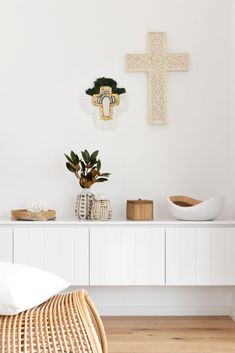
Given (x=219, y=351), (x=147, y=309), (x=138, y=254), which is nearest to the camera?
(x=219, y=351)

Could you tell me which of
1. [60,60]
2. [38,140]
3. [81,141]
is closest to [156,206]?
[81,141]

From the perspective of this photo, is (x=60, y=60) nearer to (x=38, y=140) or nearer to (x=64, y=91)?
(x=64, y=91)

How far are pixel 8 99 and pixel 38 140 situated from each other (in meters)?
0.35

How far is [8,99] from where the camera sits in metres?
3.58

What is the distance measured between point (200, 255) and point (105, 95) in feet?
4.13

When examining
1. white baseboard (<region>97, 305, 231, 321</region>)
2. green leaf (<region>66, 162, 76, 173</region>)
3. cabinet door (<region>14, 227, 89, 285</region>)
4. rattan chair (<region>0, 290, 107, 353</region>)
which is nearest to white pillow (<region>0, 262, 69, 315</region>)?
rattan chair (<region>0, 290, 107, 353</region>)

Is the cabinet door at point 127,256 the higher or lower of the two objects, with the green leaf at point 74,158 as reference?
lower

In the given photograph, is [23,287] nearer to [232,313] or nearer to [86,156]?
[86,156]

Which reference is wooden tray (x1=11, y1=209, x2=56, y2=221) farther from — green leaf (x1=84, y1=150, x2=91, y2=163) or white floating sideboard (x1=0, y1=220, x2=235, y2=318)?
green leaf (x1=84, y1=150, x2=91, y2=163)

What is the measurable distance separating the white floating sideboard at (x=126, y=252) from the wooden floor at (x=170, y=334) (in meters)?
0.28

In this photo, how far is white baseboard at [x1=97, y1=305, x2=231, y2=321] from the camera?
354 centimetres

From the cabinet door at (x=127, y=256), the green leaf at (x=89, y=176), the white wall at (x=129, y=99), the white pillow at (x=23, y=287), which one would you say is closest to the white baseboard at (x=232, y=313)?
the cabinet door at (x=127, y=256)

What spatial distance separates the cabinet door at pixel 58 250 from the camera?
128 inches

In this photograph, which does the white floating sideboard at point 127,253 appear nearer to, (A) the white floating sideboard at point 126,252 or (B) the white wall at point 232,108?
(A) the white floating sideboard at point 126,252
